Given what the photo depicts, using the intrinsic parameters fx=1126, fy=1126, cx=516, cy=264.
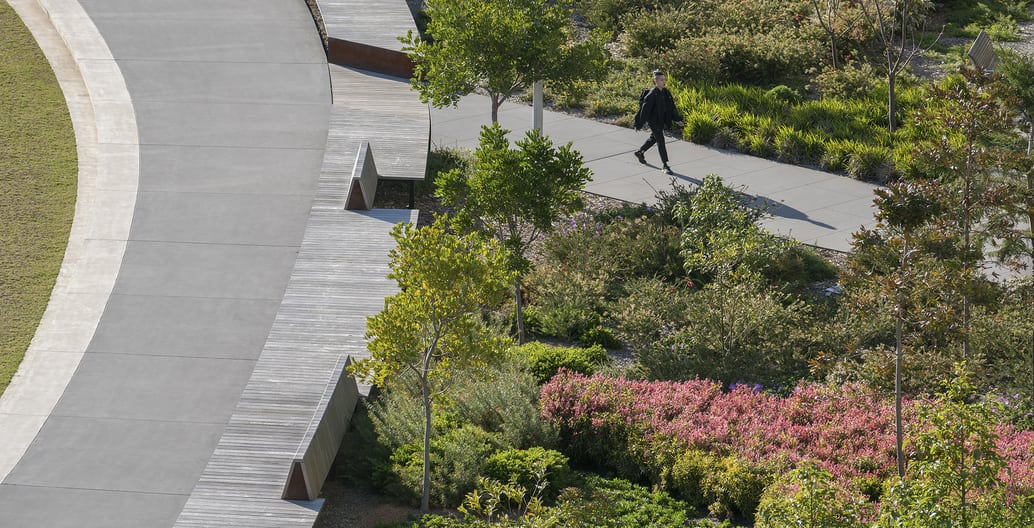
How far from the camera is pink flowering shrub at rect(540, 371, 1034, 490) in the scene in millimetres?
8617

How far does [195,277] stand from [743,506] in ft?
19.9

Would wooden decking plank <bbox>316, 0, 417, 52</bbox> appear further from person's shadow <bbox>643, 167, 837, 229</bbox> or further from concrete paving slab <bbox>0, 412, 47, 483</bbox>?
concrete paving slab <bbox>0, 412, 47, 483</bbox>

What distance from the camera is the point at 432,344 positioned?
26.3 feet

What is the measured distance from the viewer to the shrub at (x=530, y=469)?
8359mm

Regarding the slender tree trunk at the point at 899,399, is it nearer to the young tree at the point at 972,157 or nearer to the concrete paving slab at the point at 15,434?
the young tree at the point at 972,157

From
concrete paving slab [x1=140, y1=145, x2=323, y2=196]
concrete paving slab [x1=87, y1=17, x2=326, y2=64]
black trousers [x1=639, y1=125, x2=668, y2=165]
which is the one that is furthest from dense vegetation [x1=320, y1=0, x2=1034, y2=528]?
concrete paving slab [x1=87, y1=17, x2=326, y2=64]

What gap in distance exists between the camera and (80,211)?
12.9 m

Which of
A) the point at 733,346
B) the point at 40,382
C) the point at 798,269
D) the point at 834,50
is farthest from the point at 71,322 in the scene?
the point at 834,50

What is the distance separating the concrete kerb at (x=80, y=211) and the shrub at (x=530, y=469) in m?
3.73

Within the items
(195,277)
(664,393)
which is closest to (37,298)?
(195,277)

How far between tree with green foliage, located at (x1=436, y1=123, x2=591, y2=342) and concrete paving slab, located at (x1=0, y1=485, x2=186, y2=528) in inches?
143

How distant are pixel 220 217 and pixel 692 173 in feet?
20.3

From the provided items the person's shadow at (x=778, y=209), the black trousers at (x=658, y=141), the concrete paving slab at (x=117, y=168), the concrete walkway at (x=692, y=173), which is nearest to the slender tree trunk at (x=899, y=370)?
the concrete walkway at (x=692, y=173)

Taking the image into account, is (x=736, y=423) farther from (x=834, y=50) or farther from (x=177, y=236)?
(x=834, y=50)
